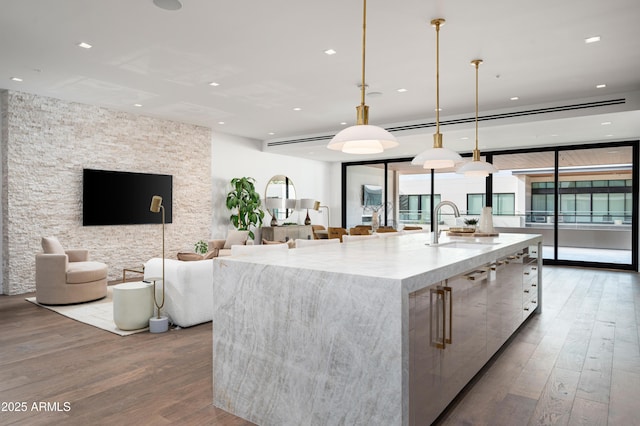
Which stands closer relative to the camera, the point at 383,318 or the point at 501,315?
the point at 383,318

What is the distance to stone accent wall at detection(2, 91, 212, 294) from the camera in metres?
5.73

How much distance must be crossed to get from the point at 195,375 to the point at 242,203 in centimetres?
595

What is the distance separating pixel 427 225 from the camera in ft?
34.4

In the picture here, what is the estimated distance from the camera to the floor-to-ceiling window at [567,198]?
320 inches

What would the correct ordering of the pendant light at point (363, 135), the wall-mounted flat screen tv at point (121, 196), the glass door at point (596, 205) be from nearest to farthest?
the pendant light at point (363, 135) < the wall-mounted flat screen tv at point (121, 196) < the glass door at point (596, 205)

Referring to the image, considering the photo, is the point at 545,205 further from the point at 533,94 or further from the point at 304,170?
the point at 304,170

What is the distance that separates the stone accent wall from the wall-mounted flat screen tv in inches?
4.0

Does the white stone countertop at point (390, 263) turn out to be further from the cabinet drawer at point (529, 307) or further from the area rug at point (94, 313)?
the area rug at point (94, 313)

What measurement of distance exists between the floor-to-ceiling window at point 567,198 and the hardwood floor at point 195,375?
14.2ft

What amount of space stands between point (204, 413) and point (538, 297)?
158 inches

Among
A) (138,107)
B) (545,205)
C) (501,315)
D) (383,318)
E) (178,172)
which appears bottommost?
(501,315)

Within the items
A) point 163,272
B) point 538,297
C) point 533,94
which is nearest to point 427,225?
point 533,94

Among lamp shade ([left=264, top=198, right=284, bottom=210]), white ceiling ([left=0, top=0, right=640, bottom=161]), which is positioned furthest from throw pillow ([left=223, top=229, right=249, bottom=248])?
lamp shade ([left=264, top=198, right=284, bottom=210])

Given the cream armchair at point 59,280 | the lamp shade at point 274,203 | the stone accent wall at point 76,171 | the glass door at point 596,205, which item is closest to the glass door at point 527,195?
the glass door at point 596,205
